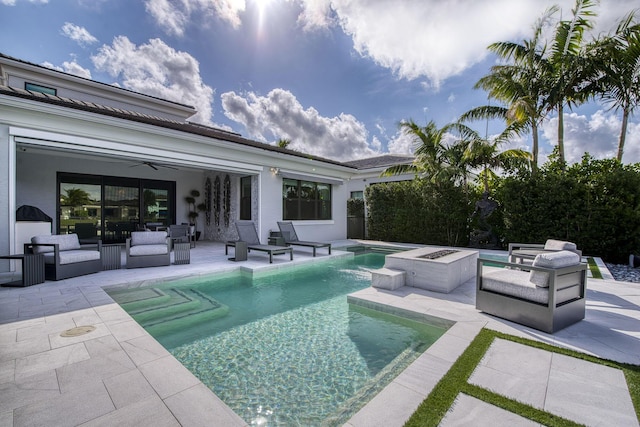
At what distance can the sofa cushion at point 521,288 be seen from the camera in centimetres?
380

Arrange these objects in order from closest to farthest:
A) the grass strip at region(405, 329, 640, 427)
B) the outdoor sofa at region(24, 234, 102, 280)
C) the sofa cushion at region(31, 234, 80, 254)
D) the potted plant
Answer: the grass strip at region(405, 329, 640, 427) < the outdoor sofa at region(24, 234, 102, 280) < the sofa cushion at region(31, 234, 80, 254) < the potted plant

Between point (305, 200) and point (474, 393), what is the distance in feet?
40.0

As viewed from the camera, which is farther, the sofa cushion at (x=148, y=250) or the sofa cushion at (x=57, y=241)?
the sofa cushion at (x=148, y=250)

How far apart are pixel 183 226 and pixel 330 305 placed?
869 cm

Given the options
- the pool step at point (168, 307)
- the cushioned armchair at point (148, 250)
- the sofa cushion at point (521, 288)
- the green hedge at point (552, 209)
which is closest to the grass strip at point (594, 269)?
the green hedge at point (552, 209)

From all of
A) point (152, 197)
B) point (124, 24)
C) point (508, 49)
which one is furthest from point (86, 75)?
point (508, 49)

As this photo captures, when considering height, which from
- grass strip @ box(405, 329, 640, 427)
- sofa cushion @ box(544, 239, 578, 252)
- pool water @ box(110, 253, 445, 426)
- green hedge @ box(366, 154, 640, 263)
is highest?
green hedge @ box(366, 154, 640, 263)

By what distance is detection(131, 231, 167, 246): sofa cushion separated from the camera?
7.95 metres

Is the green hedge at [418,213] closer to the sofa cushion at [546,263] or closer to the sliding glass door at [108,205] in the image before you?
the sofa cushion at [546,263]

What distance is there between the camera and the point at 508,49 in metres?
11.3

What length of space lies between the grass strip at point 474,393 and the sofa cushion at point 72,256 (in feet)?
24.8

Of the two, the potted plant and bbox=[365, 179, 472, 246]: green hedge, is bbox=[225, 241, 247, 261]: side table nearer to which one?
the potted plant

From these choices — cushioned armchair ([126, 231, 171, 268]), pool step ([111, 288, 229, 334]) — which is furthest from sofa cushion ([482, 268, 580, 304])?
cushioned armchair ([126, 231, 171, 268])

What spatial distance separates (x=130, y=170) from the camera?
1296 centimetres
